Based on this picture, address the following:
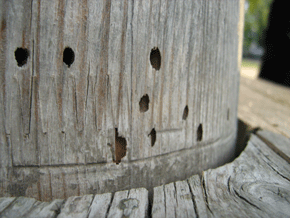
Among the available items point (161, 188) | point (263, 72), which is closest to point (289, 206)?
point (161, 188)

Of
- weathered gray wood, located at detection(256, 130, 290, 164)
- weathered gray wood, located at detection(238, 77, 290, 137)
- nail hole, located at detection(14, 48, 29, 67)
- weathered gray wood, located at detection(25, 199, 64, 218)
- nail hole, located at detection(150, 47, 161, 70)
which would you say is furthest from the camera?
weathered gray wood, located at detection(238, 77, 290, 137)

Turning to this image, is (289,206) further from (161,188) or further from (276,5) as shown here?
(276,5)

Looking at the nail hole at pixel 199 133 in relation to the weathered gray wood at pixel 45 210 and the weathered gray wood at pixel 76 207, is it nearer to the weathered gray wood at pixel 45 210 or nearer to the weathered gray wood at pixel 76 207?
the weathered gray wood at pixel 76 207

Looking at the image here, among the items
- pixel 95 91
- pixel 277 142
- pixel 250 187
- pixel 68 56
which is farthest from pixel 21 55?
pixel 277 142

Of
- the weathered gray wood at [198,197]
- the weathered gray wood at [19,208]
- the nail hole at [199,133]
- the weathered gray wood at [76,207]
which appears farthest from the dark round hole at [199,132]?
Result: the weathered gray wood at [19,208]

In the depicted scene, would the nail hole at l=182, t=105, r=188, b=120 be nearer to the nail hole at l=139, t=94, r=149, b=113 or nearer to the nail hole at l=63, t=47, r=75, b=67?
the nail hole at l=139, t=94, r=149, b=113

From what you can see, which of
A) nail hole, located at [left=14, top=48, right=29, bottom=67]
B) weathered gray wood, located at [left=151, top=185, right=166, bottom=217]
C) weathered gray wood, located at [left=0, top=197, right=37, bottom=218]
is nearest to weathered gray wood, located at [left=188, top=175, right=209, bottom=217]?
weathered gray wood, located at [left=151, top=185, right=166, bottom=217]
